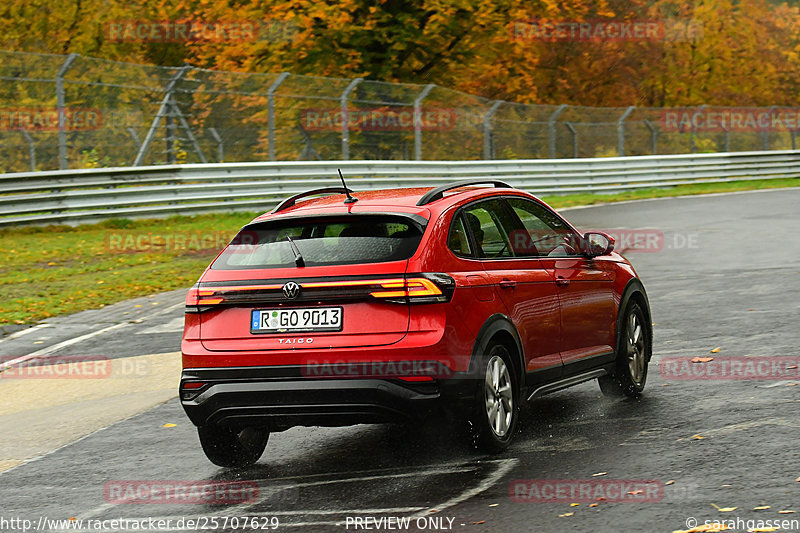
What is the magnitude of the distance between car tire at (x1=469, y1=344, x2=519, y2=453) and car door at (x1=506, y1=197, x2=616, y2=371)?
31.7 inches

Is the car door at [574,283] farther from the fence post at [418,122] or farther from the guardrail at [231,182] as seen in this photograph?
the fence post at [418,122]

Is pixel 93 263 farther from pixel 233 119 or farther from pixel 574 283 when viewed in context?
pixel 574 283

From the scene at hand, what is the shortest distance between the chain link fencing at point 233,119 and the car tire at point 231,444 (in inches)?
637

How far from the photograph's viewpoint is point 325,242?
6.57 m

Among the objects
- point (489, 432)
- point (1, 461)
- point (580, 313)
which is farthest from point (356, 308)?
point (1, 461)

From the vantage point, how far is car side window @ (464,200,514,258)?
6961mm

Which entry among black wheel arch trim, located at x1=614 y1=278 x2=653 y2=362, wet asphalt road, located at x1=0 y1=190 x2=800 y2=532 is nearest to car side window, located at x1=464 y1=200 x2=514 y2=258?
wet asphalt road, located at x1=0 y1=190 x2=800 y2=532

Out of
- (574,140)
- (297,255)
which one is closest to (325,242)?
(297,255)

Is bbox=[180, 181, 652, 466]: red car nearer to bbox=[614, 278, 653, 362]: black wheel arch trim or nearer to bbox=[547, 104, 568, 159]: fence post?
bbox=[614, 278, 653, 362]: black wheel arch trim

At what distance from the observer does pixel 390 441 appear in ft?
24.2

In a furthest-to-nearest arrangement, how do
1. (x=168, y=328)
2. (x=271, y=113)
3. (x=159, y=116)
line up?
(x=271, y=113)
(x=159, y=116)
(x=168, y=328)

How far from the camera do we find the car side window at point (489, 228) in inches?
274

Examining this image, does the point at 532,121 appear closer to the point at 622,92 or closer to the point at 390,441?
the point at 622,92

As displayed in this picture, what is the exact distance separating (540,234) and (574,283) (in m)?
0.41
